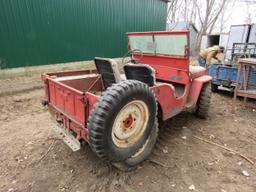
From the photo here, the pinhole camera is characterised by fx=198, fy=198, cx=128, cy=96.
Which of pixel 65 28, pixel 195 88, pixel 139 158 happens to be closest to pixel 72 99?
pixel 139 158

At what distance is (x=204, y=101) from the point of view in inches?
156

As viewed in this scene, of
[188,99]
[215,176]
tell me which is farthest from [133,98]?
[188,99]

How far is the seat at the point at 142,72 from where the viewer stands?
108 inches

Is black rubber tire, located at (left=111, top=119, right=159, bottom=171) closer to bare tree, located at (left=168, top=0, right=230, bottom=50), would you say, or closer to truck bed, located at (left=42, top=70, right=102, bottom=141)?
truck bed, located at (left=42, top=70, right=102, bottom=141)

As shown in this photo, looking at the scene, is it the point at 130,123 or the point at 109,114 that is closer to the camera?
the point at 109,114

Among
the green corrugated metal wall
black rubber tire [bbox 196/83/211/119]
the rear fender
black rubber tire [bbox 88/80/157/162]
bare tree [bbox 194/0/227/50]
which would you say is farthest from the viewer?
bare tree [bbox 194/0/227/50]

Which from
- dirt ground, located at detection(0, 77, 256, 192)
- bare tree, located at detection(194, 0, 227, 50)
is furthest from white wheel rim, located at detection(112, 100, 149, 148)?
bare tree, located at detection(194, 0, 227, 50)

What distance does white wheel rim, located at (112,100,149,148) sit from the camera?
2223mm

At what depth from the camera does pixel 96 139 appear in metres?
1.99

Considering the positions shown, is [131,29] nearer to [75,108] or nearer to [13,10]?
[13,10]

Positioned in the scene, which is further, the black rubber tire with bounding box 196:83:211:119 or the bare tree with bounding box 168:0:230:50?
the bare tree with bounding box 168:0:230:50

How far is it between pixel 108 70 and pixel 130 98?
88cm

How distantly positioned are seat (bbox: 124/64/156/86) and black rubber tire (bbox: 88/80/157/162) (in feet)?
1.65

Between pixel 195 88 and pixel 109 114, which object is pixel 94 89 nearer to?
pixel 109 114
